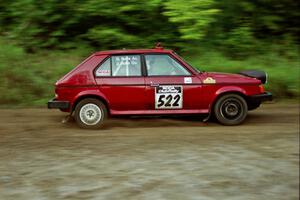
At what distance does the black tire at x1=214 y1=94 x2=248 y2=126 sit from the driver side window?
893 mm

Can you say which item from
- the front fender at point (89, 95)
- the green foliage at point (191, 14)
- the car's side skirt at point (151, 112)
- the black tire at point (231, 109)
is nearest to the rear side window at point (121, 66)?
the front fender at point (89, 95)

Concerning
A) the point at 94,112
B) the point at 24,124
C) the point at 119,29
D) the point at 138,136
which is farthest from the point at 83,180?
the point at 119,29

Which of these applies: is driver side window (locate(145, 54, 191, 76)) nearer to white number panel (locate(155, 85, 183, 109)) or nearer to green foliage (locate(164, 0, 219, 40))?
white number panel (locate(155, 85, 183, 109))

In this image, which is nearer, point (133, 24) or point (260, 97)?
point (260, 97)

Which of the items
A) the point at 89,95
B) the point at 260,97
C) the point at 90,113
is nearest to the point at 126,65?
the point at 89,95

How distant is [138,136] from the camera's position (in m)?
9.09

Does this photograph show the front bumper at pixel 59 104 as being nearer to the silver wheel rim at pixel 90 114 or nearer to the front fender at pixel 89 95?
the front fender at pixel 89 95

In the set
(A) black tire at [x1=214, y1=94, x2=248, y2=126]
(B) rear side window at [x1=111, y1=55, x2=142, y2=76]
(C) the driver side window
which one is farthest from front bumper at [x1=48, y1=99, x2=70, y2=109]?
(A) black tire at [x1=214, y1=94, x2=248, y2=126]

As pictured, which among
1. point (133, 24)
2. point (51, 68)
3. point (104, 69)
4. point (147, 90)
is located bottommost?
point (147, 90)

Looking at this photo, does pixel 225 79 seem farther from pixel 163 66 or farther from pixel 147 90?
pixel 147 90

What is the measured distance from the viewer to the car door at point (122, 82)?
989cm

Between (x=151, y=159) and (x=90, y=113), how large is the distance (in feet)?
9.56

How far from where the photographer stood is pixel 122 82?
989 centimetres

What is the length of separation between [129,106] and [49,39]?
7.32m
